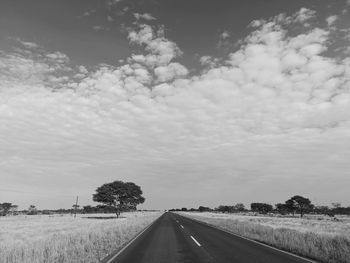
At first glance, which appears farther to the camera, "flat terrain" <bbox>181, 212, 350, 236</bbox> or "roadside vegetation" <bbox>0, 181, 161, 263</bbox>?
"flat terrain" <bbox>181, 212, 350, 236</bbox>

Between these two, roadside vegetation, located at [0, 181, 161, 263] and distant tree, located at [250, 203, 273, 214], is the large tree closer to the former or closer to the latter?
roadside vegetation, located at [0, 181, 161, 263]

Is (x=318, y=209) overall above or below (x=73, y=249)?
above

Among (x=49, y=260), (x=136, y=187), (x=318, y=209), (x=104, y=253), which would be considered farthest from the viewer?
(x=318, y=209)

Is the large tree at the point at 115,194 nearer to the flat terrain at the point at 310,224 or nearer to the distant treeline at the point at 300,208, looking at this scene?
the flat terrain at the point at 310,224

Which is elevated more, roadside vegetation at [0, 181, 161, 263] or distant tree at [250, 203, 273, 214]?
distant tree at [250, 203, 273, 214]

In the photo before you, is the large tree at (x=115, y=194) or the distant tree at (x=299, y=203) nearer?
the large tree at (x=115, y=194)

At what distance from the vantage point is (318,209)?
158m

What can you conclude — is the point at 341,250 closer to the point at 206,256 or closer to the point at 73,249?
the point at 206,256

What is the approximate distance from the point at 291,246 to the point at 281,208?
455 ft

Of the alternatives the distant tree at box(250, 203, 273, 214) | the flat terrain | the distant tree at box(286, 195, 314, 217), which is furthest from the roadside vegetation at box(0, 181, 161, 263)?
the distant tree at box(250, 203, 273, 214)

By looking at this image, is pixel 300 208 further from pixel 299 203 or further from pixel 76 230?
pixel 76 230

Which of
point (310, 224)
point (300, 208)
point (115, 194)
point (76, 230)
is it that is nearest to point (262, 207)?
point (300, 208)

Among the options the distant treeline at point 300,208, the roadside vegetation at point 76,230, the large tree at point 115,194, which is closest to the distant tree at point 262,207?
the distant treeline at point 300,208

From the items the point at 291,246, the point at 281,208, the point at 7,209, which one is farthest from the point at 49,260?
the point at 7,209
